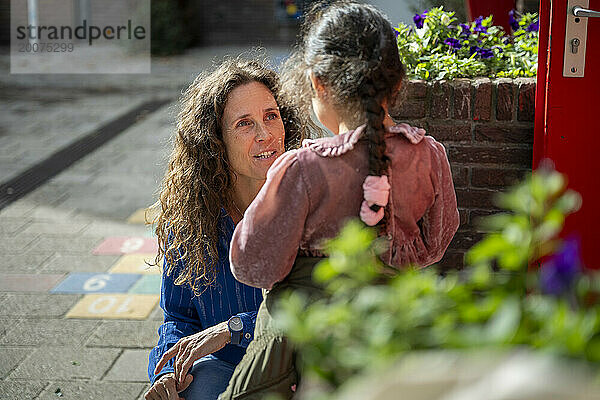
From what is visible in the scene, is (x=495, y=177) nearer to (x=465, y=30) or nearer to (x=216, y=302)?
(x=465, y=30)

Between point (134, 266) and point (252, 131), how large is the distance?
8.80 feet

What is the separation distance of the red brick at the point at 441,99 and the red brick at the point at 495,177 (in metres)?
0.27

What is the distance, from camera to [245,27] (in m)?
16.5

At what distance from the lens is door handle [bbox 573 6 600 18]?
2.82 m

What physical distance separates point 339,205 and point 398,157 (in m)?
0.16

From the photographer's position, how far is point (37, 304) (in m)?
4.34

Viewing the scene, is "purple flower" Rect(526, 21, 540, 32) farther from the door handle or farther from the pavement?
the pavement

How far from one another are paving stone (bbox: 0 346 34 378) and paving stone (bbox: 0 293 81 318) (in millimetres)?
415

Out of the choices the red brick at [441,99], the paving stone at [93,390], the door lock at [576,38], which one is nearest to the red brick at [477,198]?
the red brick at [441,99]

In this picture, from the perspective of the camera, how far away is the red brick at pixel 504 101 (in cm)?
313

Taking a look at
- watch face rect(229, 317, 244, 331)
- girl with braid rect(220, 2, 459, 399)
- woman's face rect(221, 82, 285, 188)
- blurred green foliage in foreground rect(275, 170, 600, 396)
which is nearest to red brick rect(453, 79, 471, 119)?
woman's face rect(221, 82, 285, 188)

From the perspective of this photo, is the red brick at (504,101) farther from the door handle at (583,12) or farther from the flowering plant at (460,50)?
the door handle at (583,12)

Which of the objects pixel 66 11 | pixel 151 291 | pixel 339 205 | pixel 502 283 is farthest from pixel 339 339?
pixel 66 11

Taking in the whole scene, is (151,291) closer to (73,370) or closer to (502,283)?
(73,370)
